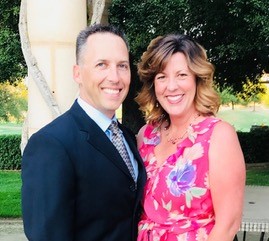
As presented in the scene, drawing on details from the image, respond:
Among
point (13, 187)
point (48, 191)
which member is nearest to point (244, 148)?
point (13, 187)

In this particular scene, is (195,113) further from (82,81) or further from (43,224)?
(43,224)

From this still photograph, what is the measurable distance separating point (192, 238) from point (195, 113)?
0.54m

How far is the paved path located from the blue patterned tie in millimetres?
2272

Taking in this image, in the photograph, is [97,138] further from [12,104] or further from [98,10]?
[12,104]

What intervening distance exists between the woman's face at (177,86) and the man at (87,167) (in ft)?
0.89

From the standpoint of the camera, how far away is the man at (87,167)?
5.54 ft

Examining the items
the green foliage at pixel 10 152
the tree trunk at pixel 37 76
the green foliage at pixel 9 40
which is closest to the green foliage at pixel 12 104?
the green foliage at pixel 10 152

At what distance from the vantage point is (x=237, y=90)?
13.2 meters

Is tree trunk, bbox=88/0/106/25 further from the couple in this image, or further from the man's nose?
the man's nose

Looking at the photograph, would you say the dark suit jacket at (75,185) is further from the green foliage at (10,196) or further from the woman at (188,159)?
the green foliage at (10,196)

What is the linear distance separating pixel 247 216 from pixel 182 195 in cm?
217

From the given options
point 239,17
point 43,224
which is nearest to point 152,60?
point 43,224

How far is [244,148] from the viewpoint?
14.2 metres

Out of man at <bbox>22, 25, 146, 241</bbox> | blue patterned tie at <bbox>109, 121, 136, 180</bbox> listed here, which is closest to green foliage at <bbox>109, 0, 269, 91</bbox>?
blue patterned tie at <bbox>109, 121, 136, 180</bbox>
